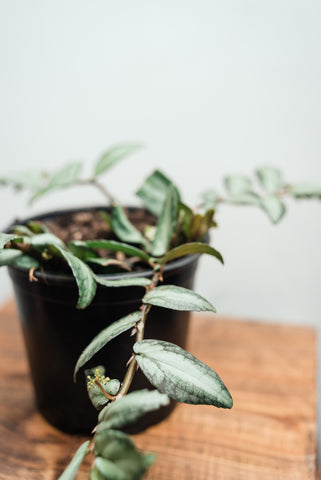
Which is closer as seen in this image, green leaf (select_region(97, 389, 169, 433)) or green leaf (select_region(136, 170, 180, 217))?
green leaf (select_region(97, 389, 169, 433))

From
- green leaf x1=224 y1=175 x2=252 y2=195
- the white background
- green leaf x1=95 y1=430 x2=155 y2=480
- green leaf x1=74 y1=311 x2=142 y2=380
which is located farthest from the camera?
the white background

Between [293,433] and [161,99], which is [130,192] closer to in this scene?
[161,99]

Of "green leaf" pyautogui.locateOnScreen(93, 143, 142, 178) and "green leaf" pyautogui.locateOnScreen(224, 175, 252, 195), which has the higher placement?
"green leaf" pyautogui.locateOnScreen(93, 143, 142, 178)

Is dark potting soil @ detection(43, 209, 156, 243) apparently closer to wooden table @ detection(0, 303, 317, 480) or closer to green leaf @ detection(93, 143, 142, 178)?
green leaf @ detection(93, 143, 142, 178)

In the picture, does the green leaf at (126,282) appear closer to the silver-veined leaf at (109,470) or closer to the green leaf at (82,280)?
the green leaf at (82,280)

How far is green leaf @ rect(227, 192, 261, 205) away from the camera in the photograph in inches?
21.9

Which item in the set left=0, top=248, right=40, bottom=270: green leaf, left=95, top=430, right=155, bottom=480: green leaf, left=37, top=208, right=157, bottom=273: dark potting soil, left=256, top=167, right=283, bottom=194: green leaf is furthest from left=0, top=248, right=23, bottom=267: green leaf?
left=256, top=167, right=283, bottom=194: green leaf

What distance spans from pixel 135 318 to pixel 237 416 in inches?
10.5

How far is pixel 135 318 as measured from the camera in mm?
371

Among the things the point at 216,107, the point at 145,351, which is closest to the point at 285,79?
the point at 216,107

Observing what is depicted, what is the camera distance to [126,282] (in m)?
0.40

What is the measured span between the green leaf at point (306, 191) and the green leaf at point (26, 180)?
1.06ft

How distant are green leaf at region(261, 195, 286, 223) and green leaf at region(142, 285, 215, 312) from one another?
172mm

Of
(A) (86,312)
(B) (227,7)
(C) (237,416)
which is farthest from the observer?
(B) (227,7)
